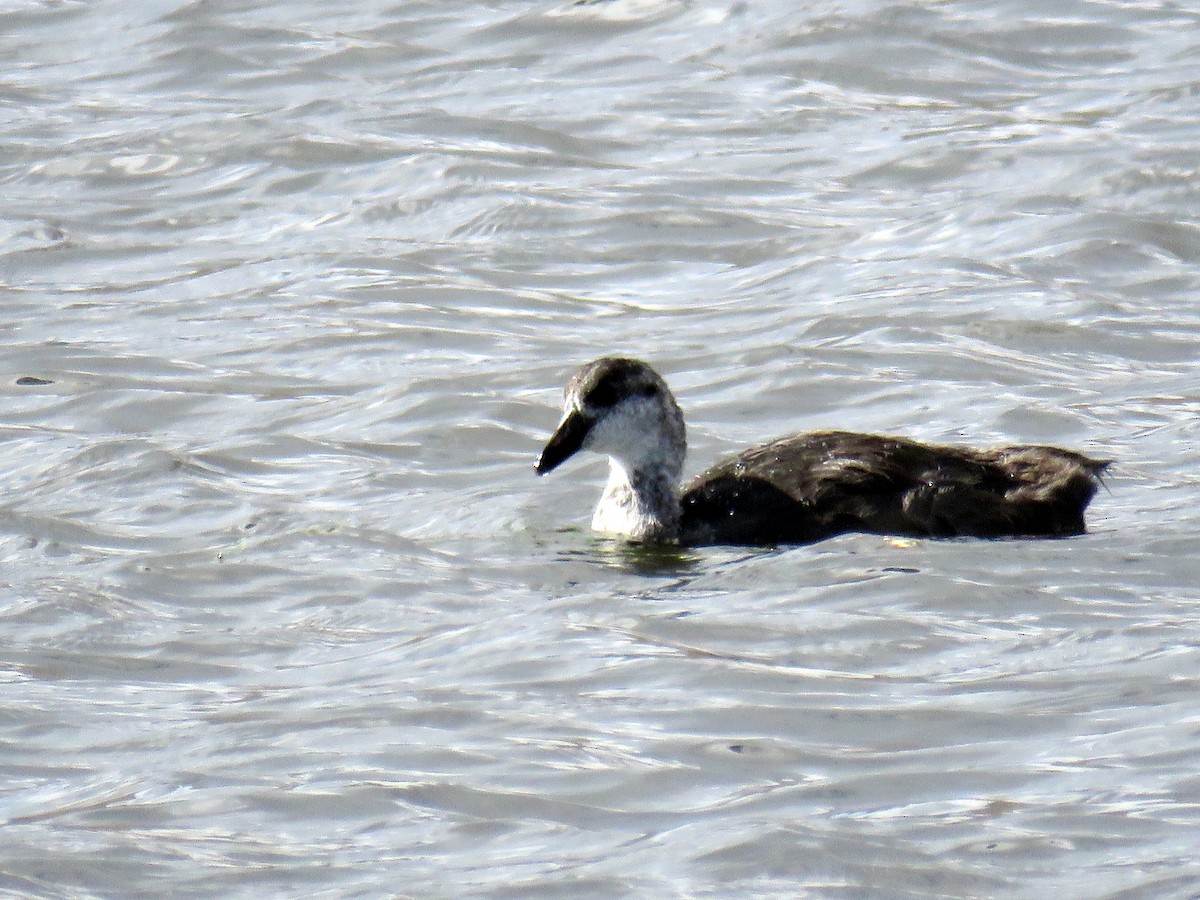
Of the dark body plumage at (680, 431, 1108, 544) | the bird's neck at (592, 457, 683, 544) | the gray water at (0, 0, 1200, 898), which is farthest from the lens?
the bird's neck at (592, 457, 683, 544)

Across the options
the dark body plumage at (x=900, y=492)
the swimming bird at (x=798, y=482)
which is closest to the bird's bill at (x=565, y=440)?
the swimming bird at (x=798, y=482)

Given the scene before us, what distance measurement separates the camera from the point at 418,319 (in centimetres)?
1334

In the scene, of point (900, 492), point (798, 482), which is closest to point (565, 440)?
point (798, 482)

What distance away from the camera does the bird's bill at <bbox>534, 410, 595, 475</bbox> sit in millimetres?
9891

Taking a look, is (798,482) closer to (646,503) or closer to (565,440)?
(646,503)

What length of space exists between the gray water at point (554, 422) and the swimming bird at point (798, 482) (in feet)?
0.53

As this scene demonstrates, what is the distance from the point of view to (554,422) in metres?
11.6

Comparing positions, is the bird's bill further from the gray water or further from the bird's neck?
the gray water

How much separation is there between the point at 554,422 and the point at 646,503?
1.85 metres

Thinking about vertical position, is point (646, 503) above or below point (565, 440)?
below

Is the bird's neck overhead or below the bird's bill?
below

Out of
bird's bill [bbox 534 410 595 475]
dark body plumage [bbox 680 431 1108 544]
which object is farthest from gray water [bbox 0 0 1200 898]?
bird's bill [bbox 534 410 595 475]

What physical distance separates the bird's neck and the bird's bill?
0.17 meters

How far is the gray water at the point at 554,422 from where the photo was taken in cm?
663
